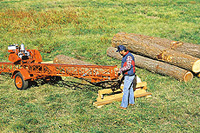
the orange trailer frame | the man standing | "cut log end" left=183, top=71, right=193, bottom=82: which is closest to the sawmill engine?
the orange trailer frame

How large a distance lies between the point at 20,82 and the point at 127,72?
456cm

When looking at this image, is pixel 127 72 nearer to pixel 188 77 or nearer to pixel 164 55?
pixel 188 77

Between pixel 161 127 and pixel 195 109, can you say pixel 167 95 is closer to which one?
pixel 195 109

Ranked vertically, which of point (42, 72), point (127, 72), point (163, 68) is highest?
point (127, 72)

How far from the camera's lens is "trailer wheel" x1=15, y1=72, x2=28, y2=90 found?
8909 millimetres

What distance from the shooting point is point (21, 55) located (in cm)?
894

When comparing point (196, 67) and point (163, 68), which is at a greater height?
point (196, 67)

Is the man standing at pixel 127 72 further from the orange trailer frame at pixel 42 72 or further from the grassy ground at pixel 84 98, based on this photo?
the orange trailer frame at pixel 42 72

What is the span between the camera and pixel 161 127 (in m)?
6.50

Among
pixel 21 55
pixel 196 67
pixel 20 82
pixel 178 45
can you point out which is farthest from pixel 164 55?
pixel 20 82

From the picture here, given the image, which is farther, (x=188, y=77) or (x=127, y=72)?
(x=188, y=77)

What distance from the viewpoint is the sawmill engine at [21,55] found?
8852 mm

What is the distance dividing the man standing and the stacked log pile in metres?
3.10

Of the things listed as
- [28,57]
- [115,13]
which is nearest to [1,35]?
[28,57]
